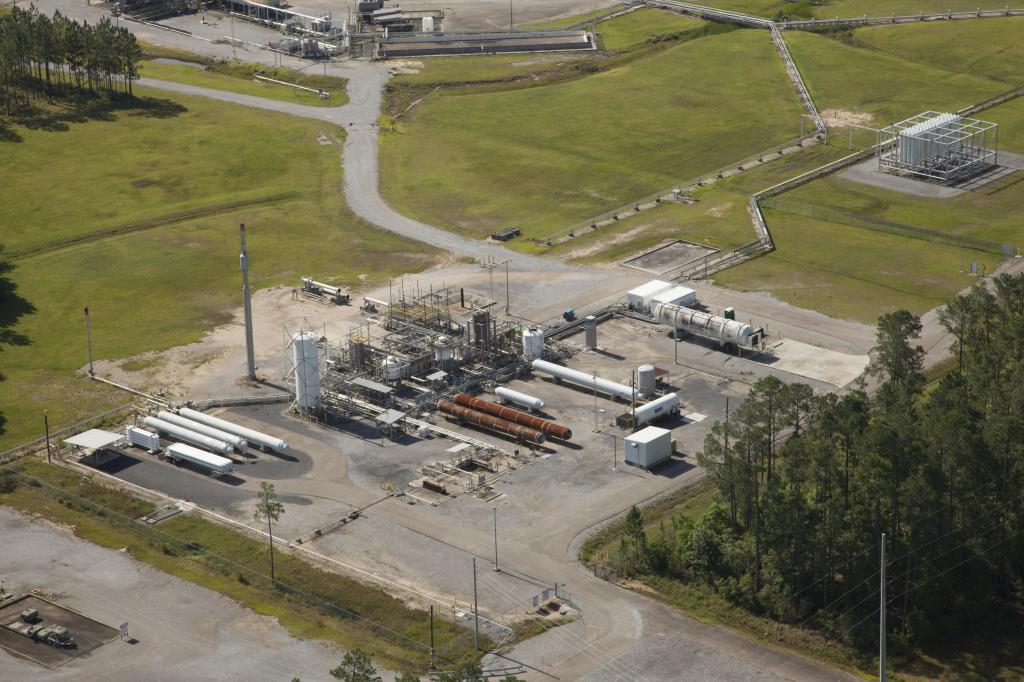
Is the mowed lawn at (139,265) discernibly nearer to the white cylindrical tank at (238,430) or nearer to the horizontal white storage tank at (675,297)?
the white cylindrical tank at (238,430)

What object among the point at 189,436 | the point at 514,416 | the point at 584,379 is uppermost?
Answer: the point at 584,379

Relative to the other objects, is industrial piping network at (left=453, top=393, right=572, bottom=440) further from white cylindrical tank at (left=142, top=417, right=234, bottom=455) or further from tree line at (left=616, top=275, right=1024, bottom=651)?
white cylindrical tank at (left=142, top=417, right=234, bottom=455)

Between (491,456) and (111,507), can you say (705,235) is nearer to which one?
(491,456)

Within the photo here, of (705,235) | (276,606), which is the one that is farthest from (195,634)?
(705,235)

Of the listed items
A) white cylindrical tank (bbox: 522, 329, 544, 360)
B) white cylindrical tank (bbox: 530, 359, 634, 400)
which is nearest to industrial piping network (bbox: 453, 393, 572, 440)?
white cylindrical tank (bbox: 530, 359, 634, 400)

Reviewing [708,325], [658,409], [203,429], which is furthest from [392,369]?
[708,325]

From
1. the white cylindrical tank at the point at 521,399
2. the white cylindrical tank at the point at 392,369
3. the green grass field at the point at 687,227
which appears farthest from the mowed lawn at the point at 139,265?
the white cylindrical tank at the point at 521,399

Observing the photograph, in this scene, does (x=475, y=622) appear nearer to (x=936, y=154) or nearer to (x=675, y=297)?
(x=675, y=297)
